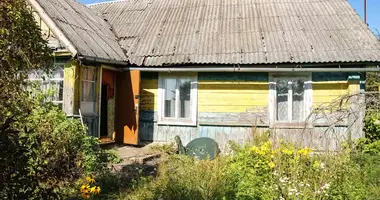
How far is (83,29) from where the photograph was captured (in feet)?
34.3

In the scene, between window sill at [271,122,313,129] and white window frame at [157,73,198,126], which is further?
white window frame at [157,73,198,126]

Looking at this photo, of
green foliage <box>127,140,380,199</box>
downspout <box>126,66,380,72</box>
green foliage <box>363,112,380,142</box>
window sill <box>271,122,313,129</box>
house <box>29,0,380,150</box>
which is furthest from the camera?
window sill <box>271,122,313,129</box>

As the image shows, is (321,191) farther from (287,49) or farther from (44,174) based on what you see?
(287,49)

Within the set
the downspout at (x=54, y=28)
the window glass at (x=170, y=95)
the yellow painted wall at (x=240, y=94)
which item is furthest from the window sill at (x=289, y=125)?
the downspout at (x=54, y=28)

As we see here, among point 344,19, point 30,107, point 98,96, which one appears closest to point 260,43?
point 344,19

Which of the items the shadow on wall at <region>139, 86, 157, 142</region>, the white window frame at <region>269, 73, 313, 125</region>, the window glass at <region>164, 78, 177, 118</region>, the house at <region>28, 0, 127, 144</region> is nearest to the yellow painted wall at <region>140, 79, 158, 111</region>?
the shadow on wall at <region>139, 86, 157, 142</region>

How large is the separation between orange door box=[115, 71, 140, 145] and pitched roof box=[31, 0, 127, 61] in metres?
0.66

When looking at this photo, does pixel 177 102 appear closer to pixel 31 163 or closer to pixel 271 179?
A: pixel 271 179

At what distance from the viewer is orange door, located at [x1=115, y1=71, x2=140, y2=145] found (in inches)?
416

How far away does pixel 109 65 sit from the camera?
1046cm

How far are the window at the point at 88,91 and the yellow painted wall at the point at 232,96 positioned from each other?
3.05 metres

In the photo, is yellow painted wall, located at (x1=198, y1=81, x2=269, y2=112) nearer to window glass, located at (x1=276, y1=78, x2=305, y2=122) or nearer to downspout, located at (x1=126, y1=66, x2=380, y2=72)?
window glass, located at (x1=276, y1=78, x2=305, y2=122)

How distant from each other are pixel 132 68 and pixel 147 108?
130 centimetres

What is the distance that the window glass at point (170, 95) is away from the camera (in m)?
11.0
